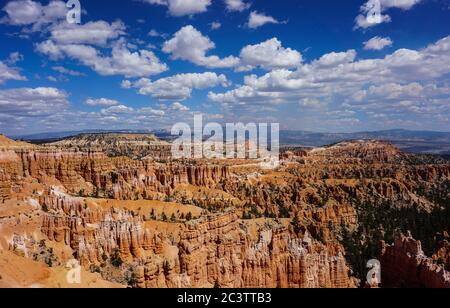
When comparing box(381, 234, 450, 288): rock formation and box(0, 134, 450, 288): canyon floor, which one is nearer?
box(0, 134, 450, 288): canyon floor

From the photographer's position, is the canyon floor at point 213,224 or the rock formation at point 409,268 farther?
the rock formation at point 409,268

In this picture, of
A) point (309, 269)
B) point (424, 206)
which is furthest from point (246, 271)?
point (424, 206)

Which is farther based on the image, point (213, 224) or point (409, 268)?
point (213, 224)

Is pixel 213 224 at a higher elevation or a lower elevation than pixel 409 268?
higher

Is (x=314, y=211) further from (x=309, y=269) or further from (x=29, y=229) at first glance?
(x=29, y=229)
